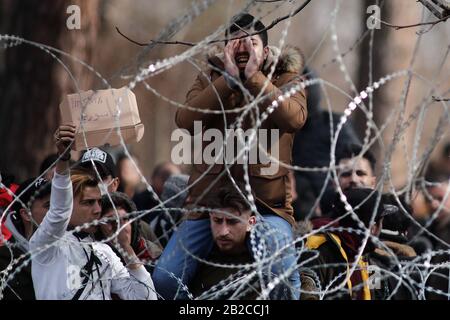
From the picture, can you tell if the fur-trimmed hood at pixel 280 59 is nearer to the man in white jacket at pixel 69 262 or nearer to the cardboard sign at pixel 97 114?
the cardboard sign at pixel 97 114

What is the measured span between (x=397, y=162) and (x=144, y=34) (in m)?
13.1

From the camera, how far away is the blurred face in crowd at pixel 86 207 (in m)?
5.95

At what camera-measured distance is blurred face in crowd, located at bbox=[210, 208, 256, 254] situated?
19.1 ft

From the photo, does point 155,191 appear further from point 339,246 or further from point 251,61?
point 251,61

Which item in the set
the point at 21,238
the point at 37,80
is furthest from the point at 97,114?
the point at 37,80

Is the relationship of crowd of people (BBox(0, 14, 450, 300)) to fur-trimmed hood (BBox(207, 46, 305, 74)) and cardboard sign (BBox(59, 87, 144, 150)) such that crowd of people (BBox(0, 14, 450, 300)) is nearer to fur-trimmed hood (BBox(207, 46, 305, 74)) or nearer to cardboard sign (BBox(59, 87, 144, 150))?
fur-trimmed hood (BBox(207, 46, 305, 74))

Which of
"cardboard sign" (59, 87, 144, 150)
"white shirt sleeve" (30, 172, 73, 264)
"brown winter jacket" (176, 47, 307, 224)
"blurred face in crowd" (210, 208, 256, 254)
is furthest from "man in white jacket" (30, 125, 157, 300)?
"brown winter jacket" (176, 47, 307, 224)

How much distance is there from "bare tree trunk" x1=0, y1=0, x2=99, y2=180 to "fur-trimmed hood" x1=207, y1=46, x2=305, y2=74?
22.8 feet

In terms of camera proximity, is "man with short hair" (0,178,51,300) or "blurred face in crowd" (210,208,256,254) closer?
"man with short hair" (0,178,51,300)

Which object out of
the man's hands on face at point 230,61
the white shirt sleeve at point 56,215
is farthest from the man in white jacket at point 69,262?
the man's hands on face at point 230,61

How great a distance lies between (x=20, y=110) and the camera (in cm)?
1372

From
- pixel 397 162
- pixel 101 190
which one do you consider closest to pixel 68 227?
A: pixel 101 190

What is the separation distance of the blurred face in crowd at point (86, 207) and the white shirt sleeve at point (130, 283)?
0.29 meters
